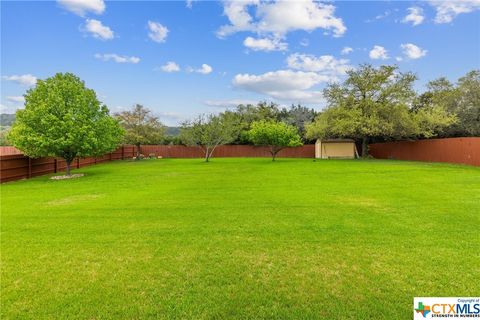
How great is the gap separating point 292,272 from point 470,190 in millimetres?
8537

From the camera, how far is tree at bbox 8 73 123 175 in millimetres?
13500

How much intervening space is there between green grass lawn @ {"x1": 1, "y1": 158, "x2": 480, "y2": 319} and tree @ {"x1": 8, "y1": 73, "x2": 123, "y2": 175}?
283 inches

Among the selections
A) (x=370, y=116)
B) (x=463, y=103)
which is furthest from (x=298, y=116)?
(x=463, y=103)

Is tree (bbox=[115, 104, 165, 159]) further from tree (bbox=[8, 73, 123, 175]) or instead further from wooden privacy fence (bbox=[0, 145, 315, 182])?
tree (bbox=[8, 73, 123, 175])

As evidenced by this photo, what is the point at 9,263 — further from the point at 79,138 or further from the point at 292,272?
the point at 79,138

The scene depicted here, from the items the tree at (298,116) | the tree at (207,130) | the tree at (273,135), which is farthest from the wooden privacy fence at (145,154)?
the tree at (273,135)

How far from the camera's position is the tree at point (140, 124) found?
3222 centimetres

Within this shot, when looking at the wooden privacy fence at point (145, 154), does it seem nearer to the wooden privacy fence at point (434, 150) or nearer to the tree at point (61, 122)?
the tree at point (61, 122)

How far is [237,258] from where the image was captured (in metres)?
3.87

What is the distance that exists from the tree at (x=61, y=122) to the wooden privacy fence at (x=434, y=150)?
72.5 ft

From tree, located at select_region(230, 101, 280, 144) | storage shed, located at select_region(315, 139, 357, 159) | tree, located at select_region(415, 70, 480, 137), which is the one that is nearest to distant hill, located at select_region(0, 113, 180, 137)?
tree, located at select_region(230, 101, 280, 144)

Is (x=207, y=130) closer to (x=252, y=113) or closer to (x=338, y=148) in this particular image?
(x=338, y=148)

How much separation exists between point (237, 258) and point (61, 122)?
1295cm

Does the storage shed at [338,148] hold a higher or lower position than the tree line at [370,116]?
lower
